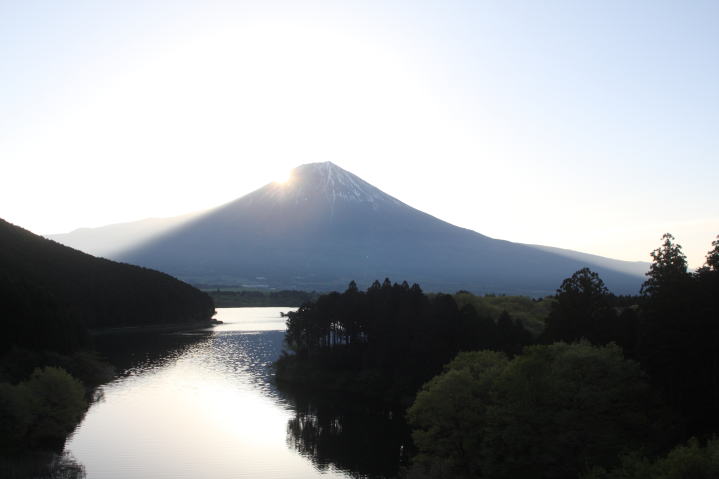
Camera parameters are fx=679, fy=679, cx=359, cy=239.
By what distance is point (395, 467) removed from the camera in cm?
3972

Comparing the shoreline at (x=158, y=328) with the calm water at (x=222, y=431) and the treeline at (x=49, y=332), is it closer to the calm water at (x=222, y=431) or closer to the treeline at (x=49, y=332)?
the treeline at (x=49, y=332)

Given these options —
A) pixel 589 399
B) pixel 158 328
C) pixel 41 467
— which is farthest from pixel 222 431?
pixel 158 328

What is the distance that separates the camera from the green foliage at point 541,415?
3027cm

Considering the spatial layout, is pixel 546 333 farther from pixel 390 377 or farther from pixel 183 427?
pixel 183 427

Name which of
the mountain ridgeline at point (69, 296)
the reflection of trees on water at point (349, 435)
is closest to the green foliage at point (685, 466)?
the reflection of trees on water at point (349, 435)

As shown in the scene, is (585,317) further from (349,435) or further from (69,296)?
(69,296)

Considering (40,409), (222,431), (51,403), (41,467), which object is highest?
(51,403)

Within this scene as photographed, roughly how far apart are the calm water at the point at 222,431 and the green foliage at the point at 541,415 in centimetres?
727

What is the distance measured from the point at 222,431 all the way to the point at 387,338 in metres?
20.4

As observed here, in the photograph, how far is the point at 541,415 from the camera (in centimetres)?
3108

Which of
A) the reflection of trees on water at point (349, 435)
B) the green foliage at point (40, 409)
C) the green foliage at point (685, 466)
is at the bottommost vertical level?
the reflection of trees on water at point (349, 435)

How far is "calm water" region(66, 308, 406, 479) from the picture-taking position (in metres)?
38.5

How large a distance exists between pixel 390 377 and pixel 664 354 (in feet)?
107

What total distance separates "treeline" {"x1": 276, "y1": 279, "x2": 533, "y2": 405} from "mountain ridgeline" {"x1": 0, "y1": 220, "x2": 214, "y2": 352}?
22.7 metres
